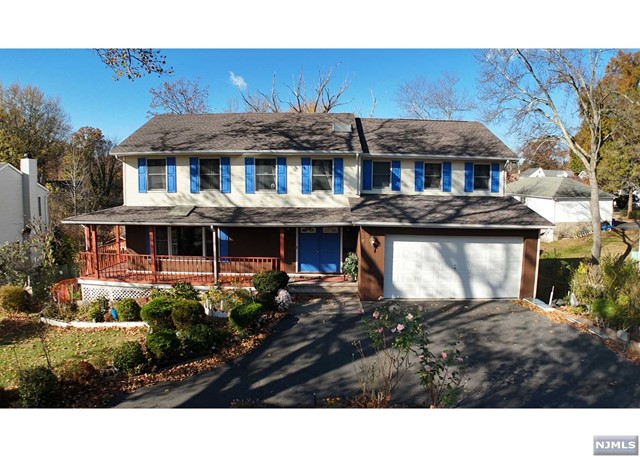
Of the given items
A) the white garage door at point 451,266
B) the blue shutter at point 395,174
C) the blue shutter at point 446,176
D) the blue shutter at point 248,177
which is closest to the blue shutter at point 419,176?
the blue shutter at point 395,174

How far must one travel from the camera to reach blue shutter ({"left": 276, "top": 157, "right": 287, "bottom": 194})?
1500 centimetres

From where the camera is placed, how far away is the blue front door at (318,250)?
14969 millimetres

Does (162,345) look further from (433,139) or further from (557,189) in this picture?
(557,189)

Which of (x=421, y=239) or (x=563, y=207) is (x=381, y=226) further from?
(x=563, y=207)

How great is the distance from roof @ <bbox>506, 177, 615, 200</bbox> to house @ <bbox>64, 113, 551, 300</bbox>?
14.2 metres

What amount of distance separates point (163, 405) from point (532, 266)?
1211 centimetres

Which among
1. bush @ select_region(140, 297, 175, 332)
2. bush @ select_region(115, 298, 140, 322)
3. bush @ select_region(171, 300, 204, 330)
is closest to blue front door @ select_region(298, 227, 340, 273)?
bush @ select_region(171, 300, 204, 330)

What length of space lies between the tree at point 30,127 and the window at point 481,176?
29.2 metres

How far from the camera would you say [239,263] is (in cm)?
1452

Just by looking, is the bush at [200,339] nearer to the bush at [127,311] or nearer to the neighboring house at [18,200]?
the bush at [127,311]

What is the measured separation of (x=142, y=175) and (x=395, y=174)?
10.3 metres

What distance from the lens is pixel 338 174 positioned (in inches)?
595

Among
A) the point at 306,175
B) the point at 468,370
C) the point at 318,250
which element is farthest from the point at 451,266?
the point at 306,175

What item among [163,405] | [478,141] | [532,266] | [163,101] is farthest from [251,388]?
[163,101]
